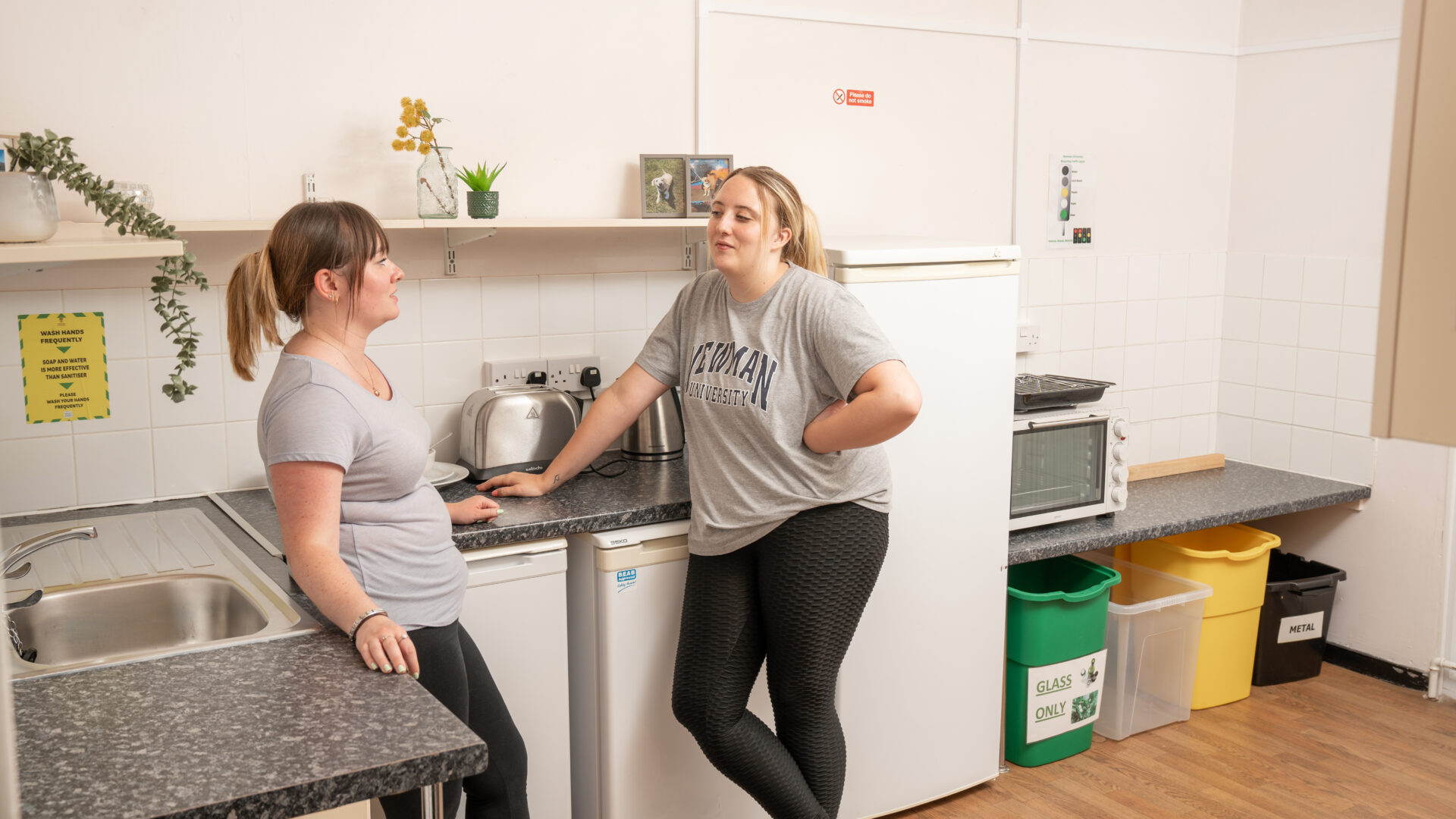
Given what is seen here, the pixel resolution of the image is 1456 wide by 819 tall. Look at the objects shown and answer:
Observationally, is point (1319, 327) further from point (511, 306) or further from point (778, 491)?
point (511, 306)

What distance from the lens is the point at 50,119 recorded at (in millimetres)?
Result: 2270

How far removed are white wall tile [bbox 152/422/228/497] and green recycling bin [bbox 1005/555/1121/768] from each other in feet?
6.33

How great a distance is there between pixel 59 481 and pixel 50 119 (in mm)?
737

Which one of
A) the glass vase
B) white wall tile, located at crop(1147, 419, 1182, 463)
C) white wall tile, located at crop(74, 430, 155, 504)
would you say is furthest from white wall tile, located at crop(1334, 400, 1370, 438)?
white wall tile, located at crop(74, 430, 155, 504)

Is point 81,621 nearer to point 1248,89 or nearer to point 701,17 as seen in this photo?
point 701,17

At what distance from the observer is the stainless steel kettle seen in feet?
9.29

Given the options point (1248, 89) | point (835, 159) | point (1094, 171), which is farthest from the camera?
point (1248, 89)

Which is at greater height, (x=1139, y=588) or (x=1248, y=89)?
(x=1248, y=89)

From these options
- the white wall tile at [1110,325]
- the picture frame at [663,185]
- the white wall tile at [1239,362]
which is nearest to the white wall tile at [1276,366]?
the white wall tile at [1239,362]

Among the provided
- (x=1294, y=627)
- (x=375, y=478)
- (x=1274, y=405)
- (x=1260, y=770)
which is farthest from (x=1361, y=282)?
(x=375, y=478)

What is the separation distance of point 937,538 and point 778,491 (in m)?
0.70

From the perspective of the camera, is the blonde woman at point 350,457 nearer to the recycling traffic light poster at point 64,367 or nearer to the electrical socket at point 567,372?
the recycling traffic light poster at point 64,367

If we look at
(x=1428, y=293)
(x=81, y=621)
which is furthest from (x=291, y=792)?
(x=1428, y=293)

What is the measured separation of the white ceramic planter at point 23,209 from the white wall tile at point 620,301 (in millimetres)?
1529
